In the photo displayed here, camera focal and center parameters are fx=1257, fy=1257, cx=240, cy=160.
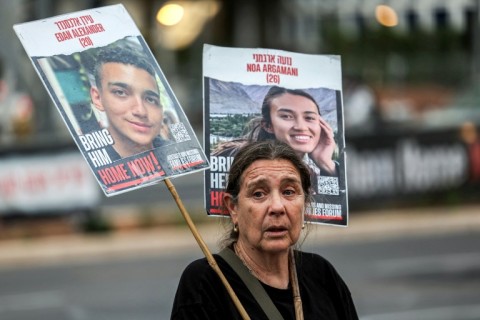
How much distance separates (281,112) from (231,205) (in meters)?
0.45

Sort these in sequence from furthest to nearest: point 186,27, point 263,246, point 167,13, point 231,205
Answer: point 186,27, point 167,13, point 231,205, point 263,246

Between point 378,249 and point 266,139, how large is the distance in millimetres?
13473

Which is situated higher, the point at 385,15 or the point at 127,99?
the point at 385,15

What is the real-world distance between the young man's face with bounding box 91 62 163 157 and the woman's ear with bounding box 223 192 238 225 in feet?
0.92

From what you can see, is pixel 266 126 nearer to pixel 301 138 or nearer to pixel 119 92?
pixel 301 138

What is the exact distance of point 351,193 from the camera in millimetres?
20016

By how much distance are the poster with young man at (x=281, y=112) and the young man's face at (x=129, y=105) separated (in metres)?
0.19

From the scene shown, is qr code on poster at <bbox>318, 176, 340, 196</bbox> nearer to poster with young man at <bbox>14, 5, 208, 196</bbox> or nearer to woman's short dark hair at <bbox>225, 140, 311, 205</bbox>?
woman's short dark hair at <bbox>225, 140, 311, 205</bbox>

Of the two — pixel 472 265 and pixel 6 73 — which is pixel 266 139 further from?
pixel 6 73

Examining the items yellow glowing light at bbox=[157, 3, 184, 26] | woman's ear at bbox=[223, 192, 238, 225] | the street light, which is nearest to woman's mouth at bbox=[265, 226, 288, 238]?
woman's ear at bbox=[223, 192, 238, 225]

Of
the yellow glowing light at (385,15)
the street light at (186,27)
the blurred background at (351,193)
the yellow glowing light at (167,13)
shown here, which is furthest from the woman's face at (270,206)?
the street light at (186,27)

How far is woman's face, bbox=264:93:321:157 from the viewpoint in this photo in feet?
13.3

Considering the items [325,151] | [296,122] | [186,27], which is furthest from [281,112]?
[186,27]

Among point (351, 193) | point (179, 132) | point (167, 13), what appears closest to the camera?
point (179, 132)
